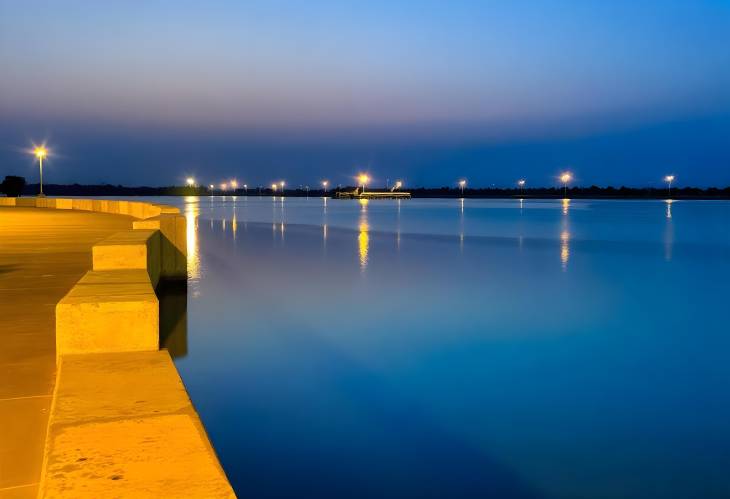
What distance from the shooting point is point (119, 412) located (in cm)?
404

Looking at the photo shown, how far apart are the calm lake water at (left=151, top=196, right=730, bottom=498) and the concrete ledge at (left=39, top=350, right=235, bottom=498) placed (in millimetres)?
3429

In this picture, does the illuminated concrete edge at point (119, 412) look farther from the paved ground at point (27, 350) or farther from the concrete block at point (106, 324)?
the paved ground at point (27, 350)

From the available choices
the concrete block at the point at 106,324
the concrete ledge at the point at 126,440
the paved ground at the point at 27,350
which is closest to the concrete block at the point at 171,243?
the paved ground at the point at 27,350

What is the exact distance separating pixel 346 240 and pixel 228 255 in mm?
12132

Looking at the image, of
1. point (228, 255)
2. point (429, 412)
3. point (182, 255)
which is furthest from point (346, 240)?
point (429, 412)

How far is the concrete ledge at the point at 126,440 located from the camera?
120 inches

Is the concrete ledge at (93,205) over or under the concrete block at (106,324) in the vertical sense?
over

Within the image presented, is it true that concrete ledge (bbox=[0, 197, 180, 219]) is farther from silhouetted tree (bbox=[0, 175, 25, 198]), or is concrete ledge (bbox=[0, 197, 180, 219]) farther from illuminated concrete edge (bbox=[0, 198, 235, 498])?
silhouetted tree (bbox=[0, 175, 25, 198])

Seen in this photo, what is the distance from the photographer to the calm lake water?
791 centimetres

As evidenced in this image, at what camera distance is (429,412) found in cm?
1017

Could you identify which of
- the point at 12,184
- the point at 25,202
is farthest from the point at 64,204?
the point at 12,184

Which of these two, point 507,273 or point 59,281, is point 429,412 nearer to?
point 59,281

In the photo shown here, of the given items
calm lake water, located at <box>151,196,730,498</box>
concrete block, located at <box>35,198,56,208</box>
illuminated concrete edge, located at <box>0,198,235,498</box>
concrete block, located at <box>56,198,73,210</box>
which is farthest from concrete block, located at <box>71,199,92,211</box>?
illuminated concrete edge, located at <box>0,198,235,498</box>

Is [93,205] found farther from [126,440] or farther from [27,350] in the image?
[126,440]
